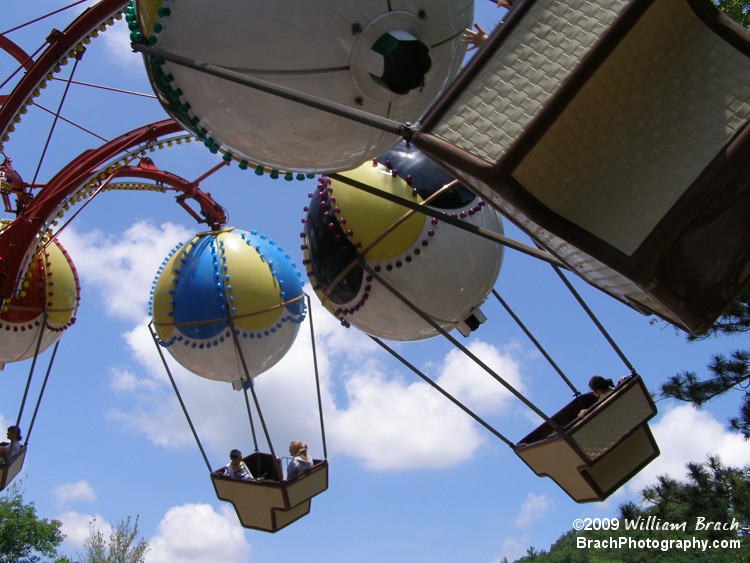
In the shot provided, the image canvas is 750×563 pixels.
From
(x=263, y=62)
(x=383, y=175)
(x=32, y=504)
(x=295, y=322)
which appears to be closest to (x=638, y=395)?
(x=383, y=175)


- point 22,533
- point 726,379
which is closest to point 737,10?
point 726,379

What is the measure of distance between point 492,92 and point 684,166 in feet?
1.73

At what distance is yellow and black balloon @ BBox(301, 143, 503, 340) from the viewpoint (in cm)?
460

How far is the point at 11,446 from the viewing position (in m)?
6.39

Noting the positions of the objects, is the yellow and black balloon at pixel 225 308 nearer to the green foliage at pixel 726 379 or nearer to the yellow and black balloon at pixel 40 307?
the yellow and black balloon at pixel 40 307

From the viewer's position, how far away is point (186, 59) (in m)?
2.91

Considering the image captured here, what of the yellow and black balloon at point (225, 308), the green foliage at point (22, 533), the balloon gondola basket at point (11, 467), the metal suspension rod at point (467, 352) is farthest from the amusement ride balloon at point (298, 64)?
the green foliage at point (22, 533)

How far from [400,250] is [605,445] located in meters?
1.49

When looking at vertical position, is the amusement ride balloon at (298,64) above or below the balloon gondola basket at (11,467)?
below

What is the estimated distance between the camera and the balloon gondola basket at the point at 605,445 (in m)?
4.05

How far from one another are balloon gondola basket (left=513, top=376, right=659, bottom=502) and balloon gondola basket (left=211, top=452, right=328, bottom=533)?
6.56 feet

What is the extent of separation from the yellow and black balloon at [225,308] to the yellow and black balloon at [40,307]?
1.28m

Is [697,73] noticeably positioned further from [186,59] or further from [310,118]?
[186,59]

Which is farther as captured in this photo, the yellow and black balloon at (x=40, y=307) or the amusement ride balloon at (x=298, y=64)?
the yellow and black balloon at (x=40, y=307)
